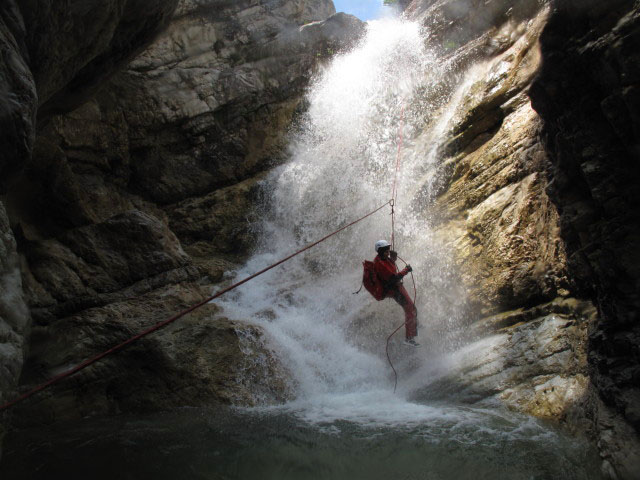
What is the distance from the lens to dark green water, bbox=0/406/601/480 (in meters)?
4.17

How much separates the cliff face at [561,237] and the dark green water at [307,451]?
451 millimetres

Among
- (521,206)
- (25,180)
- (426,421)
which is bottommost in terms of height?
(426,421)

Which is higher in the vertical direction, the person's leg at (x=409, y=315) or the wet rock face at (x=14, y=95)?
the wet rock face at (x=14, y=95)

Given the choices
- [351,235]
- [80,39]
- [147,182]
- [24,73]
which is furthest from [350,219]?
[24,73]

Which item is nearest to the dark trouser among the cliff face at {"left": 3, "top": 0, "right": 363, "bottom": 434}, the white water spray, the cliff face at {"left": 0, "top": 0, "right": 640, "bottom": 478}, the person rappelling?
the person rappelling

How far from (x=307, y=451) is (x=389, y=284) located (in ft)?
9.02

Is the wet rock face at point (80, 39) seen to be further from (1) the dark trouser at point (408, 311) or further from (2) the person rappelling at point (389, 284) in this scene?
(1) the dark trouser at point (408, 311)

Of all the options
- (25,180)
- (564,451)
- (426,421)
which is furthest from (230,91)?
(564,451)

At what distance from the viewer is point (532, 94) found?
563cm

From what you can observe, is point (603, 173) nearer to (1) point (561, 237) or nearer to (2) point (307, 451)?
(1) point (561, 237)

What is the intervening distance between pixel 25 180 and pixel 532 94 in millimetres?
8677

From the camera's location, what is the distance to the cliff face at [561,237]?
4.24 meters

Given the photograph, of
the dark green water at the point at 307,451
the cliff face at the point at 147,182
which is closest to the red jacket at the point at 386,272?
the dark green water at the point at 307,451

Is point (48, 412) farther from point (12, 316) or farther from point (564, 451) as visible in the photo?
point (564, 451)
